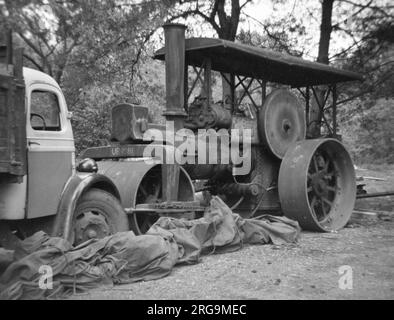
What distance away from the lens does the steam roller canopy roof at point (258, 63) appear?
21.8ft

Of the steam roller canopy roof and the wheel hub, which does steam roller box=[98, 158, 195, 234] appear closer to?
the wheel hub

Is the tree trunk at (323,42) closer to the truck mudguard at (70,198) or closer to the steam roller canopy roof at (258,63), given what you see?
the steam roller canopy roof at (258,63)

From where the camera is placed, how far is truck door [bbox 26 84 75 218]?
15.1 ft

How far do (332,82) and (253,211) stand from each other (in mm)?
2877

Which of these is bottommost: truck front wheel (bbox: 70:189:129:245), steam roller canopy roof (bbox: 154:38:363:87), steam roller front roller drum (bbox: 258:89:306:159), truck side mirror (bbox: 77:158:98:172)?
truck front wheel (bbox: 70:189:129:245)

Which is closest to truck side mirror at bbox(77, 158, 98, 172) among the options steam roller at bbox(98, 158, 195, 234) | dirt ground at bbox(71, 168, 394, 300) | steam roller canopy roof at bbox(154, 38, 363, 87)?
steam roller at bbox(98, 158, 195, 234)

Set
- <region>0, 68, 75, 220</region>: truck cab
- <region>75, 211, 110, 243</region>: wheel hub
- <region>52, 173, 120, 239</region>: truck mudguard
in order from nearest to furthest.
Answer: <region>0, 68, 75, 220</region>: truck cab < <region>52, 173, 120, 239</region>: truck mudguard < <region>75, 211, 110, 243</region>: wheel hub

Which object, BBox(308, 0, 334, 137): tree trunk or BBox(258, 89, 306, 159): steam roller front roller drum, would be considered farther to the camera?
BBox(308, 0, 334, 137): tree trunk

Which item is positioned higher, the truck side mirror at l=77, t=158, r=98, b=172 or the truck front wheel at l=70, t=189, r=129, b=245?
the truck side mirror at l=77, t=158, r=98, b=172

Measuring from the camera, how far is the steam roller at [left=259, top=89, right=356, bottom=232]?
23.2ft

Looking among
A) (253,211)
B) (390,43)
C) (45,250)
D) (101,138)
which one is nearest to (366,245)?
(253,211)

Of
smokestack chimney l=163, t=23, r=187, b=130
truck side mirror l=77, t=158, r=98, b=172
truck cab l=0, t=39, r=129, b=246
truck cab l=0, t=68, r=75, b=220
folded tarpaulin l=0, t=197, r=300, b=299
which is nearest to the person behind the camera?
folded tarpaulin l=0, t=197, r=300, b=299

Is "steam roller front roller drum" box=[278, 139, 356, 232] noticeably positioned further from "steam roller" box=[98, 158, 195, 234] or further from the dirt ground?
"steam roller" box=[98, 158, 195, 234]

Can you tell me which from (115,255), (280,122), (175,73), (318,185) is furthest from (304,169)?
(115,255)
